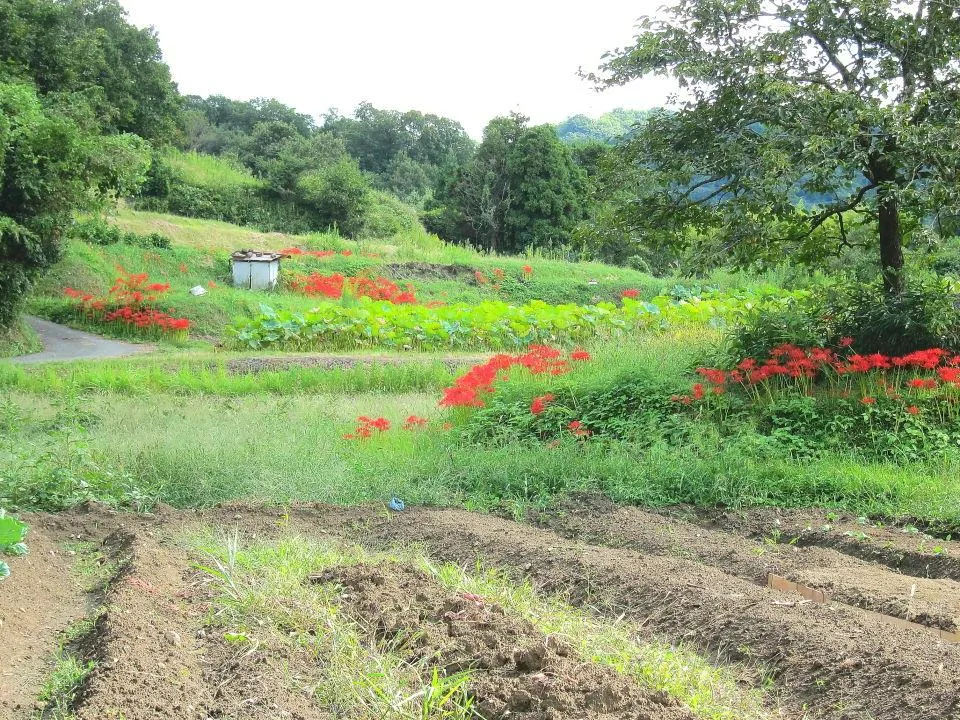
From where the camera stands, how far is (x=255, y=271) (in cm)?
2545

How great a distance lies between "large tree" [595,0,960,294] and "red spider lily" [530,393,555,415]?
2.58 meters

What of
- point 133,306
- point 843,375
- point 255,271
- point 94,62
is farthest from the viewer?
point 94,62

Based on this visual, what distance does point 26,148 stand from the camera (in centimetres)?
1697

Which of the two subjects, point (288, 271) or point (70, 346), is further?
point (288, 271)

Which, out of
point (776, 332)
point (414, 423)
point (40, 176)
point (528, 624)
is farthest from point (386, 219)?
point (528, 624)

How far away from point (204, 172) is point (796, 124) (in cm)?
3175

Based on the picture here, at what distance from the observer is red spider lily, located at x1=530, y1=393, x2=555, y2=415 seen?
30.1ft

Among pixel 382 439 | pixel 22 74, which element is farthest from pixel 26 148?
pixel 382 439

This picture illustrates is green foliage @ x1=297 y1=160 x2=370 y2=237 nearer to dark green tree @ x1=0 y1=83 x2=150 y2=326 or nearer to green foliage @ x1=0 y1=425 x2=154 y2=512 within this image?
dark green tree @ x1=0 y1=83 x2=150 y2=326

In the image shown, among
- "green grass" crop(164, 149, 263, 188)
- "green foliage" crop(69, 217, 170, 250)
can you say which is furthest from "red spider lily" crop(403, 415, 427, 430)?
"green grass" crop(164, 149, 263, 188)

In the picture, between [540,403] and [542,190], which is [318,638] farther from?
[542,190]

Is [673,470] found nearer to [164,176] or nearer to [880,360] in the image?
[880,360]

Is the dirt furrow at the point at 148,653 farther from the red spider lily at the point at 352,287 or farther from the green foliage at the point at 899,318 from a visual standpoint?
the red spider lily at the point at 352,287

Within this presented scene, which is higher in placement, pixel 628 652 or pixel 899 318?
pixel 899 318
